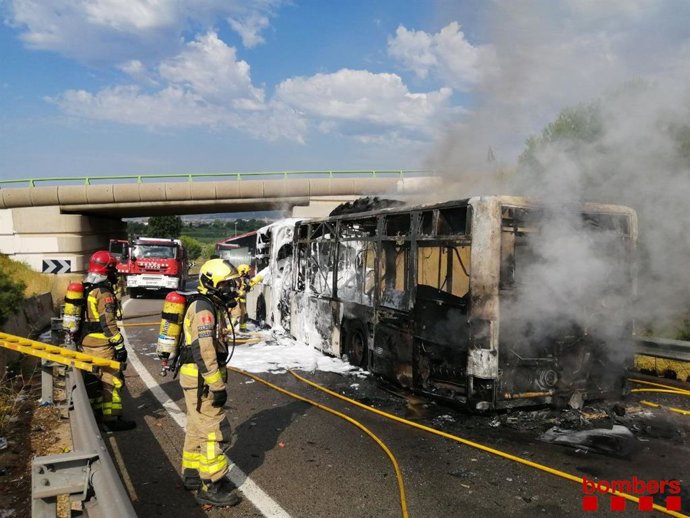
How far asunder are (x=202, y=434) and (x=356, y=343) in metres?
4.34

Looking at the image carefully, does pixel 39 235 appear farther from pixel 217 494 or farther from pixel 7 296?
pixel 217 494

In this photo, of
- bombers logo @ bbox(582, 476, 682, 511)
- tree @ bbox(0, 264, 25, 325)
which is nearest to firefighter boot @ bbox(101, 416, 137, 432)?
tree @ bbox(0, 264, 25, 325)

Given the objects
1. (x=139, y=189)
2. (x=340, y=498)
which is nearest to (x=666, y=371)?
(x=340, y=498)

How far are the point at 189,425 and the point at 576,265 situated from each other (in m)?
4.51

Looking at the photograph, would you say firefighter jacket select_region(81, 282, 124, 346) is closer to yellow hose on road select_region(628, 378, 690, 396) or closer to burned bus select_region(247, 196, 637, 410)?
burned bus select_region(247, 196, 637, 410)

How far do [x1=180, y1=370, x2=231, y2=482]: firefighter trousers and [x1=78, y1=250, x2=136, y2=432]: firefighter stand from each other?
1.72m

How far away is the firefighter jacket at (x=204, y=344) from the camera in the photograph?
416 cm

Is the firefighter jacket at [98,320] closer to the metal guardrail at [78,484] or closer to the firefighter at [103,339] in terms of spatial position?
the firefighter at [103,339]

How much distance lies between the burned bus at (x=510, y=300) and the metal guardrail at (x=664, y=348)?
1437mm

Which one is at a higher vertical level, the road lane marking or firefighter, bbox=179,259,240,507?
firefighter, bbox=179,259,240,507

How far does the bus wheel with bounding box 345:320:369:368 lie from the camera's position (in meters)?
8.03

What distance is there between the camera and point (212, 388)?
4121 mm

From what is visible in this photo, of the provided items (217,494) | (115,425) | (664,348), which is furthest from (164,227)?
(217,494)

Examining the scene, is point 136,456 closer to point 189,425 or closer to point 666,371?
point 189,425
